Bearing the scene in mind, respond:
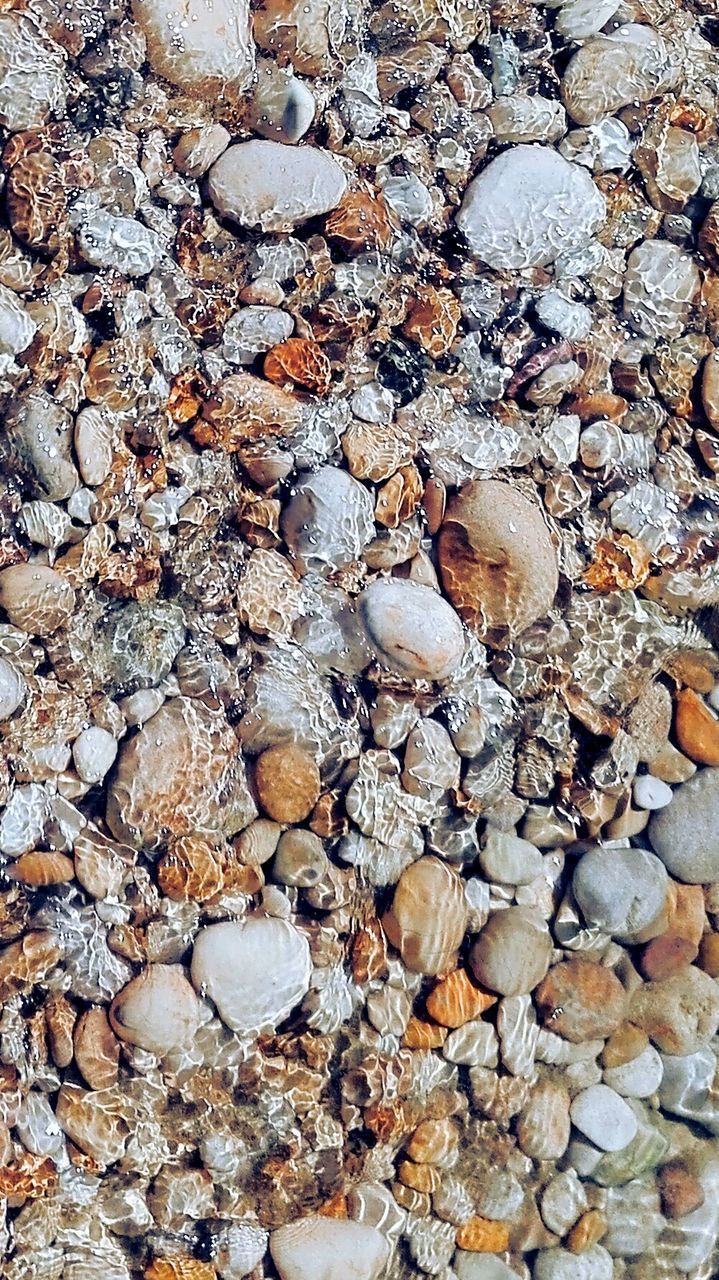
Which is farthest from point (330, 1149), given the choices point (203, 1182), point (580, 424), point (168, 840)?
point (580, 424)

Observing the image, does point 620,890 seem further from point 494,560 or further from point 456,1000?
point 494,560

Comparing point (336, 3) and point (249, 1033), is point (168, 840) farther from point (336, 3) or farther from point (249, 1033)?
point (336, 3)

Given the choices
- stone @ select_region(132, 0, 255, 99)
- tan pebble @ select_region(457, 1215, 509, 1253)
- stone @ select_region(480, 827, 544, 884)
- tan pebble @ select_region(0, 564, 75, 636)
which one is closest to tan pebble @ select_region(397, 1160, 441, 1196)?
tan pebble @ select_region(457, 1215, 509, 1253)

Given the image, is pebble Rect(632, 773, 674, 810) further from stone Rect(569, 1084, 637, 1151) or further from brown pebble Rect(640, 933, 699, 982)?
stone Rect(569, 1084, 637, 1151)

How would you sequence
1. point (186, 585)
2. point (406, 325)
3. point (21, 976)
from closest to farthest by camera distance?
point (21, 976) < point (186, 585) < point (406, 325)

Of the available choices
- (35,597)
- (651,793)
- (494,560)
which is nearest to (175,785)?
(35,597)

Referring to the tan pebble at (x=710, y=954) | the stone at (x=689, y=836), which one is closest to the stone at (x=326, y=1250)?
the tan pebble at (x=710, y=954)

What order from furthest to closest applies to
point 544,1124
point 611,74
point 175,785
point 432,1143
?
point 611,74 < point 544,1124 < point 432,1143 < point 175,785
